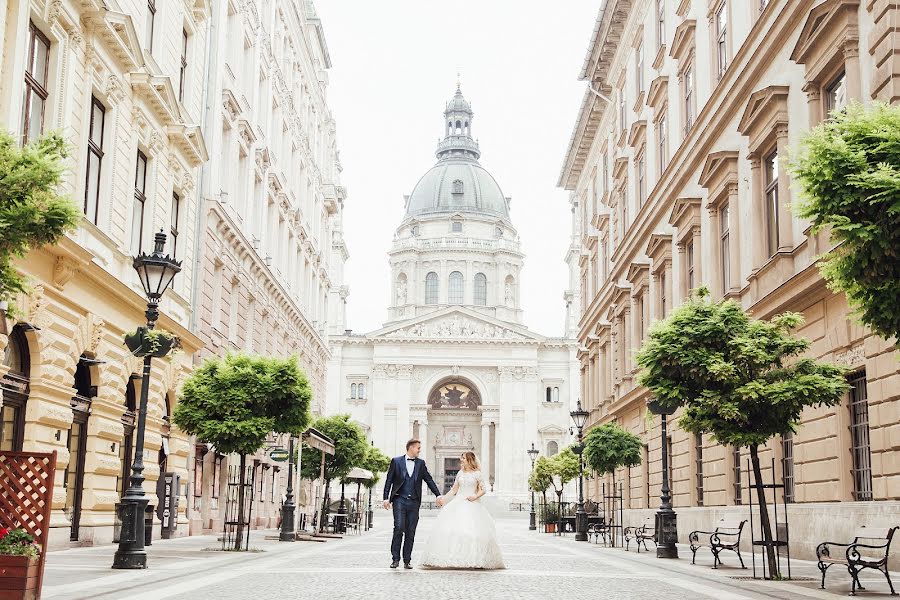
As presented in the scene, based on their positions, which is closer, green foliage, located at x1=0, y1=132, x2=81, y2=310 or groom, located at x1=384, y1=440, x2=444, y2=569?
green foliage, located at x1=0, y1=132, x2=81, y2=310

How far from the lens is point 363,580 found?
549 inches

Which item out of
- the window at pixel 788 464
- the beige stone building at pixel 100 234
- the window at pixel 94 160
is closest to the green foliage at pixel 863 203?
the beige stone building at pixel 100 234

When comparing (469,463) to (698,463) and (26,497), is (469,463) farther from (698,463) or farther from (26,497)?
(698,463)

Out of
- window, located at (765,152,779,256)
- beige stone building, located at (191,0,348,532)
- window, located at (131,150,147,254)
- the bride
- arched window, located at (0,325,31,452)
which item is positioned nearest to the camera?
the bride

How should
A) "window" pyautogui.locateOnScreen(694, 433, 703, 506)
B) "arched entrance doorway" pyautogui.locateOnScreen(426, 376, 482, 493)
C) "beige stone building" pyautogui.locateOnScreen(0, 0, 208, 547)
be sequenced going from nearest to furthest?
1. "beige stone building" pyautogui.locateOnScreen(0, 0, 208, 547)
2. "window" pyautogui.locateOnScreen(694, 433, 703, 506)
3. "arched entrance doorway" pyautogui.locateOnScreen(426, 376, 482, 493)

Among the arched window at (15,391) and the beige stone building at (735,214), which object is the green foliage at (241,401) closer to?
the arched window at (15,391)

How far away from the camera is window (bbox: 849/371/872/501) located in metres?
18.1

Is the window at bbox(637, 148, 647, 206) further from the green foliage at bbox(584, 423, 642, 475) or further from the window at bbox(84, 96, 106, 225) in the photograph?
the window at bbox(84, 96, 106, 225)

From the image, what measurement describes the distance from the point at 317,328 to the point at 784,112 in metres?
38.2

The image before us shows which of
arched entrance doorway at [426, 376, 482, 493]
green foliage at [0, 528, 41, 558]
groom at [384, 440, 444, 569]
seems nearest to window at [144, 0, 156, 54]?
groom at [384, 440, 444, 569]

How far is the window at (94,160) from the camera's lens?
65.4 ft

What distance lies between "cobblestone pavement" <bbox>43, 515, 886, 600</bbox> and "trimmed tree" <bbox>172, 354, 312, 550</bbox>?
2.31 metres

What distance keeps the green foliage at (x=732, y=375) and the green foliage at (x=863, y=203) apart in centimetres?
438

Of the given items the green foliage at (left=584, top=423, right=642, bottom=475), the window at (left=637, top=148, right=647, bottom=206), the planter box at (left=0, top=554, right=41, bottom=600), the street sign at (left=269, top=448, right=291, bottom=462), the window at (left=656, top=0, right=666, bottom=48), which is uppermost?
the window at (left=656, top=0, right=666, bottom=48)
